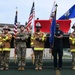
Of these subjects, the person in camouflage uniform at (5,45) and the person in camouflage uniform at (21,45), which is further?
the person in camouflage uniform at (5,45)

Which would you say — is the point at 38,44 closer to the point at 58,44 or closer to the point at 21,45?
the point at 21,45

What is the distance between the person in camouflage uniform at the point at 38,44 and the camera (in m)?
12.9

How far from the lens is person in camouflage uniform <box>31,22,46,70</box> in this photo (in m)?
12.9

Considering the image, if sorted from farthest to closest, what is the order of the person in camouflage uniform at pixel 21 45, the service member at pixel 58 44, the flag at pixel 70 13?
the flag at pixel 70 13 < the service member at pixel 58 44 < the person in camouflage uniform at pixel 21 45

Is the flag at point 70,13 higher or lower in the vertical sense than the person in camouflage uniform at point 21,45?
higher

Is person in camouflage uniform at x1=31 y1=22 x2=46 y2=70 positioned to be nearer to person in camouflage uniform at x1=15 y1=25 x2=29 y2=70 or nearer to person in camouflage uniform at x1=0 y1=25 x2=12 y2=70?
person in camouflage uniform at x1=15 y1=25 x2=29 y2=70

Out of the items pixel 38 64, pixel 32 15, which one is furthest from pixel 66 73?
pixel 32 15

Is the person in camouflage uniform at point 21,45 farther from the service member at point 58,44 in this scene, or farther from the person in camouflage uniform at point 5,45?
the service member at point 58,44

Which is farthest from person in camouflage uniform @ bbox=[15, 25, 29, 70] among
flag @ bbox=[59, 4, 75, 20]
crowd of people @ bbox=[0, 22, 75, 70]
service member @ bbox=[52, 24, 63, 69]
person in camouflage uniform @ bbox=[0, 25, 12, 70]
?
flag @ bbox=[59, 4, 75, 20]

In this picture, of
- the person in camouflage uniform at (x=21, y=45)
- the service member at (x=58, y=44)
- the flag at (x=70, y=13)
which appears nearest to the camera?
the person in camouflage uniform at (x=21, y=45)

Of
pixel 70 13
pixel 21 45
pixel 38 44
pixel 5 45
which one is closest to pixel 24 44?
pixel 21 45

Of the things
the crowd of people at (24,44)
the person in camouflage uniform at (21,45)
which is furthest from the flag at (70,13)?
the person in camouflage uniform at (21,45)

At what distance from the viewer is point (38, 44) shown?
13.1 metres

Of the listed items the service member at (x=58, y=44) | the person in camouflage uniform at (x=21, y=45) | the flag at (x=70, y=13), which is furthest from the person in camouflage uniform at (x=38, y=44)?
the flag at (x=70, y=13)
